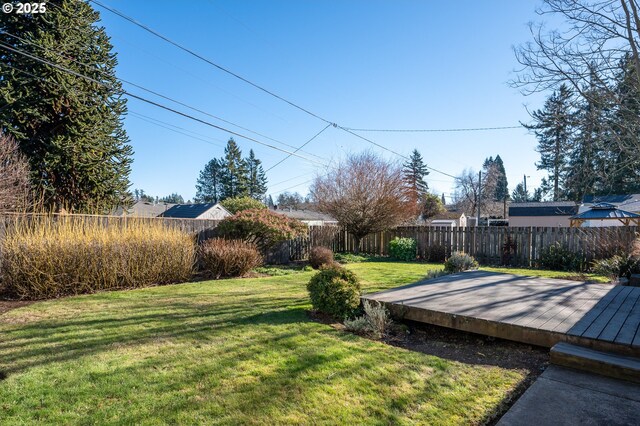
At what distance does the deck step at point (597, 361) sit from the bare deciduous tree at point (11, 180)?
9.72m

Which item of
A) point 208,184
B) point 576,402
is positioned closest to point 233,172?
point 208,184

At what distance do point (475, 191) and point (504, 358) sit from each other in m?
41.0

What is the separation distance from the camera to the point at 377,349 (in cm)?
346

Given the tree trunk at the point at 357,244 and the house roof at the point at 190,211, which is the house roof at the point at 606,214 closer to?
the tree trunk at the point at 357,244

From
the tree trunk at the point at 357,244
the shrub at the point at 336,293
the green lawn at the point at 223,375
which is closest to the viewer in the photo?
the green lawn at the point at 223,375

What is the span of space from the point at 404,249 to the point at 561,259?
16.7ft

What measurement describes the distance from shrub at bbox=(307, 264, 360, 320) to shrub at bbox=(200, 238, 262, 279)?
4476 mm

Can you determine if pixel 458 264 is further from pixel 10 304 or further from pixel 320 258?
pixel 10 304

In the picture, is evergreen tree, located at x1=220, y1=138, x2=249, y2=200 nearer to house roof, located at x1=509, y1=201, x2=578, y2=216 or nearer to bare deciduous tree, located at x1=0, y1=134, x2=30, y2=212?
house roof, located at x1=509, y1=201, x2=578, y2=216

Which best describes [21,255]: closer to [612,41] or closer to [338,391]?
[338,391]

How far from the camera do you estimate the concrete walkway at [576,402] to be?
2020mm

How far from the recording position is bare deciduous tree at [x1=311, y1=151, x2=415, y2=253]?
48.2 feet

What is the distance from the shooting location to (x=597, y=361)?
269 cm

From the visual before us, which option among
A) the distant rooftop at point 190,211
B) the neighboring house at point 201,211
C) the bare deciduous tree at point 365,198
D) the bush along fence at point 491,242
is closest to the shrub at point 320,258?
the bush along fence at point 491,242
